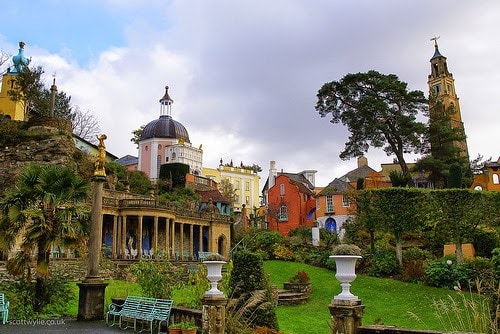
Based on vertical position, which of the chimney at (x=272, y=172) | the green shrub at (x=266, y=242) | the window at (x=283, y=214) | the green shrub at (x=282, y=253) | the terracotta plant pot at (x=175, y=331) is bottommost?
the terracotta plant pot at (x=175, y=331)

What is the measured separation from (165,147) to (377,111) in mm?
33977

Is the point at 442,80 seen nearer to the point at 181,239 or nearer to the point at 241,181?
the point at 241,181

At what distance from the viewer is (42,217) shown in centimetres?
1448

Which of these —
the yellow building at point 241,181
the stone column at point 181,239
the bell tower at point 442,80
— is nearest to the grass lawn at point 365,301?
the stone column at point 181,239

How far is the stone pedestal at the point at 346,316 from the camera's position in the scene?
24.1 ft

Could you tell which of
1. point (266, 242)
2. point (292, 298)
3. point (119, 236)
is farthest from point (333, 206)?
point (292, 298)

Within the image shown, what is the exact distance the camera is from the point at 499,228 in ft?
Result: 95.1

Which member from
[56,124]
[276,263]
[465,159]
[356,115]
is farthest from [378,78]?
[56,124]

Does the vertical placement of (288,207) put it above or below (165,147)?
below

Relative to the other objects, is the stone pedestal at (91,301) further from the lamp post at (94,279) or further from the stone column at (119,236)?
the stone column at (119,236)

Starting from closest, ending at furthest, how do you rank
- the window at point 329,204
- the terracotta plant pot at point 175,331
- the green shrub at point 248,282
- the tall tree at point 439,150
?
the terracotta plant pot at point 175,331, the green shrub at point 248,282, the tall tree at point 439,150, the window at point 329,204

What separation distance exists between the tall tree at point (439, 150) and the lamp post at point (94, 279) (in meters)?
Result: 31.5

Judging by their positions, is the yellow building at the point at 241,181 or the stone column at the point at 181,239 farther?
the yellow building at the point at 241,181

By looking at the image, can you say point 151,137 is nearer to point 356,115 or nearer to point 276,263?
point 356,115
